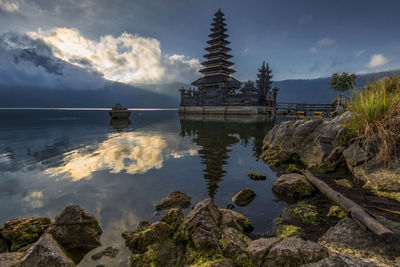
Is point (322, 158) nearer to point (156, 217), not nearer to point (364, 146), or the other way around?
point (364, 146)

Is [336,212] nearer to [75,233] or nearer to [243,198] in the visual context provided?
[243,198]

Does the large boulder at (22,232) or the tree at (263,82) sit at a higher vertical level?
the tree at (263,82)

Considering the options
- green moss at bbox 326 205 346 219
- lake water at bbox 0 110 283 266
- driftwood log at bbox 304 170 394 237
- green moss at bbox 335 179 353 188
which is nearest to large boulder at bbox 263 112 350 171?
green moss at bbox 335 179 353 188

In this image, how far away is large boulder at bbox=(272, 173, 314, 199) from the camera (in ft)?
16.0

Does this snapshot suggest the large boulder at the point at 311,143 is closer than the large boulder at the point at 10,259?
No

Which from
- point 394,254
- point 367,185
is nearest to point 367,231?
point 394,254

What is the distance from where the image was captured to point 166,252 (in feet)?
9.66

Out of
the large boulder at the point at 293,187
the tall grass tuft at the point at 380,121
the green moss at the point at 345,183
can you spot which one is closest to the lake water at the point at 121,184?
the large boulder at the point at 293,187

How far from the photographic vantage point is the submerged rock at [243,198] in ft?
15.6

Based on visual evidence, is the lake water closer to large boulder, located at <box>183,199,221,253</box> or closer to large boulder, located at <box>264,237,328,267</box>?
large boulder, located at <box>183,199,221,253</box>

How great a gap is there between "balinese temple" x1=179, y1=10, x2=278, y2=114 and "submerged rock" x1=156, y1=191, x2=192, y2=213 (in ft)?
107

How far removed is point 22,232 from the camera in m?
3.25

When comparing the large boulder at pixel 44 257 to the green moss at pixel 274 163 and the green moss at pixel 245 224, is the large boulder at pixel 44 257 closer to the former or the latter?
the green moss at pixel 245 224

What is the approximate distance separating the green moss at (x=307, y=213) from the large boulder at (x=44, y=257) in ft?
14.0
